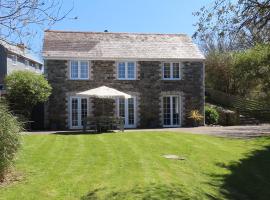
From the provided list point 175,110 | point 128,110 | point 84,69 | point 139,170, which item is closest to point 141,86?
point 128,110

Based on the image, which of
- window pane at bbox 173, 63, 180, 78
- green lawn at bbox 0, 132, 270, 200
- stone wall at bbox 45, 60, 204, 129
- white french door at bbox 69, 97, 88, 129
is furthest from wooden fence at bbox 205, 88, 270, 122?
green lawn at bbox 0, 132, 270, 200

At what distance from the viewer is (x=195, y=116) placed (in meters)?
32.8

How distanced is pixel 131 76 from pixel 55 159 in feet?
60.6

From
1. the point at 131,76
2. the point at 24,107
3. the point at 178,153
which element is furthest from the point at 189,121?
the point at 178,153

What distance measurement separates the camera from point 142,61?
108ft

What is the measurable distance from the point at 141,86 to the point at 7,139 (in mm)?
21674

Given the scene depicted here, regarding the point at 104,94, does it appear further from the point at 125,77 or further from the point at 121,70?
the point at 121,70

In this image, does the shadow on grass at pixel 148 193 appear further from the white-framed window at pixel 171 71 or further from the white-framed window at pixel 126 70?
→ the white-framed window at pixel 171 71

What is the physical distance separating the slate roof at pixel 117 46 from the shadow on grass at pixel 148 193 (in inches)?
817

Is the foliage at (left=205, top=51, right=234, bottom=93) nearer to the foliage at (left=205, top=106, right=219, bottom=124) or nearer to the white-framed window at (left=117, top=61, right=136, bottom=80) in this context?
the foliage at (left=205, top=106, right=219, bottom=124)

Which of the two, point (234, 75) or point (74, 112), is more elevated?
point (234, 75)

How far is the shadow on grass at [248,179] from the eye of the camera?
522 inches

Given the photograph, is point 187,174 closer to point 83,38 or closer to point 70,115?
point 70,115

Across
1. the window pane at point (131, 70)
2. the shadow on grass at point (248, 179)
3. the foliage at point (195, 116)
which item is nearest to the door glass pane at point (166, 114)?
the foliage at point (195, 116)
